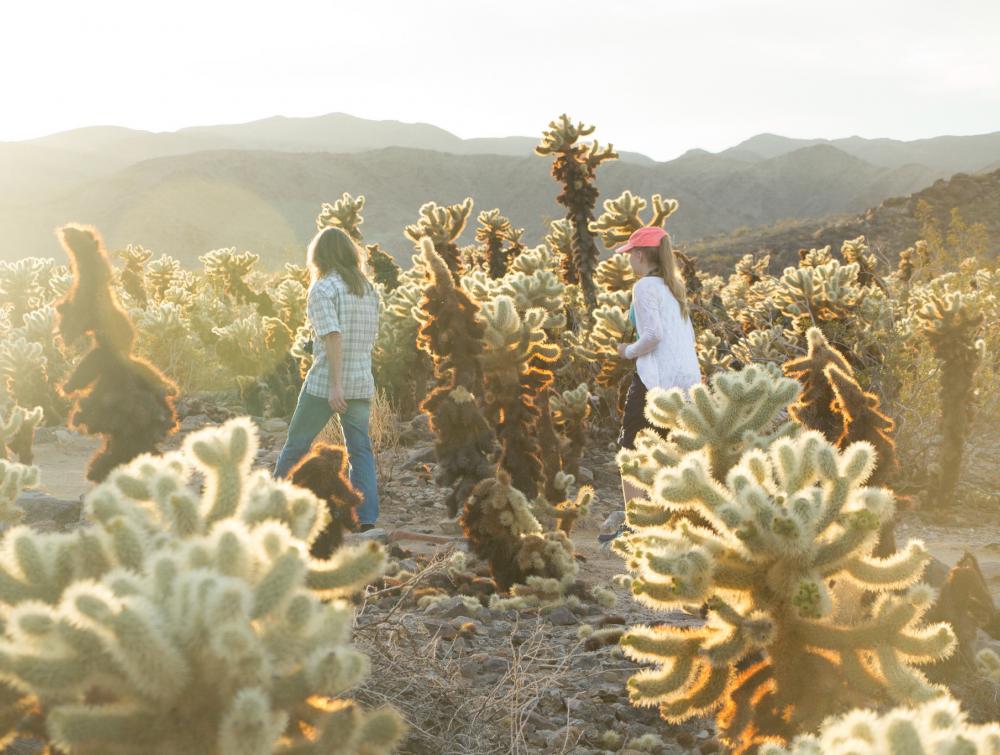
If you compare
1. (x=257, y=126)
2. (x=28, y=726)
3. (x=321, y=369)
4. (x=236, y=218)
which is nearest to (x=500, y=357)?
(x=321, y=369)

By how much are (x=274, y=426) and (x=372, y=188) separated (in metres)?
72.9

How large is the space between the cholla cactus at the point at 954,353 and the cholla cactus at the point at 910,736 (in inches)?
268

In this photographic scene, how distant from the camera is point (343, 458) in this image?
3.81m

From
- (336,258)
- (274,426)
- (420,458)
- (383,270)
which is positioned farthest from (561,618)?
(383,270)

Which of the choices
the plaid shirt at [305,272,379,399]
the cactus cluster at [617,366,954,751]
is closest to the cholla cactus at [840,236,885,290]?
the plaid shirt at [305,272,379,399]

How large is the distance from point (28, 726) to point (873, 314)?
8.66 metres

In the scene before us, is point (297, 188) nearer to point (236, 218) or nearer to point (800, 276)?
point (236, 218)

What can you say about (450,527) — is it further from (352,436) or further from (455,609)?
(455,609)

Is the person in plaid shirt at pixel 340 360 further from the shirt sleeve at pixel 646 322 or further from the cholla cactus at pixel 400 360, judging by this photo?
the cholla cactus at pixel 400 360

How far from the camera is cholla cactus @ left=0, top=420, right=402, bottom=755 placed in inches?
52.1

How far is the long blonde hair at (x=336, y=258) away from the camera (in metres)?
5.95

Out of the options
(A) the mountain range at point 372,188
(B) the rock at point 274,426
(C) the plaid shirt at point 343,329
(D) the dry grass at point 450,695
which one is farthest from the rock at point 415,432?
(A) the mountain range at point 372,188

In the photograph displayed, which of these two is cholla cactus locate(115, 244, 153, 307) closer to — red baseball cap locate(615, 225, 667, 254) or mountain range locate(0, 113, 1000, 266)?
red baseball cap locate(615, 225, 667, 254)

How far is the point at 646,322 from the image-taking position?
566cm
